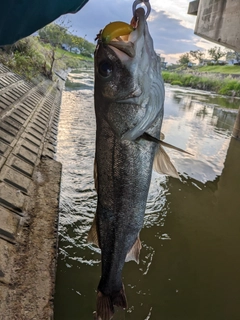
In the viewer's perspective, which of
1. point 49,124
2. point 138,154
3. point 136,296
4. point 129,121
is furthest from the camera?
point 49,124

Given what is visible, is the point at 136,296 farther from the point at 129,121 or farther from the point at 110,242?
the point at 129,121

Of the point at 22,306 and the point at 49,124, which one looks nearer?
the point at 22,306

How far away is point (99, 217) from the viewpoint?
1.87m

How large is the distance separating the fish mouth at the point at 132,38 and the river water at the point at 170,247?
10.1ft

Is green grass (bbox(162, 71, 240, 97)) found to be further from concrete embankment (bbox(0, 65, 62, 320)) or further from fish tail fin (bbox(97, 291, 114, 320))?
fish tail fin (bbox(97, 291, 114, 320))

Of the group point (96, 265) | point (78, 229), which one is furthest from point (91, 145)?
point (96, 265)

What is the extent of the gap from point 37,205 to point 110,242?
297 cm

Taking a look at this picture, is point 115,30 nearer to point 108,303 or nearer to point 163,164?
point 163,164

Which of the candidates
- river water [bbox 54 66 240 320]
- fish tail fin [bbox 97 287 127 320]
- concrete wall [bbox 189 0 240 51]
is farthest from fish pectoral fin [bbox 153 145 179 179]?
concrete wall [bbox 189 0 240 51]

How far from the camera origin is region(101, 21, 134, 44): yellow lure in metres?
1.36

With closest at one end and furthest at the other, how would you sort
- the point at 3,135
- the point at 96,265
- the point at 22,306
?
the point at 22,306, the point at 96,265, the point at 3,135

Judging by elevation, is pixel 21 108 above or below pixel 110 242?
below

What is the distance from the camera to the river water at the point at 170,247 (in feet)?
12.1

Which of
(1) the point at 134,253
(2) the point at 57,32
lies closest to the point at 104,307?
(1) the point at 134,253
